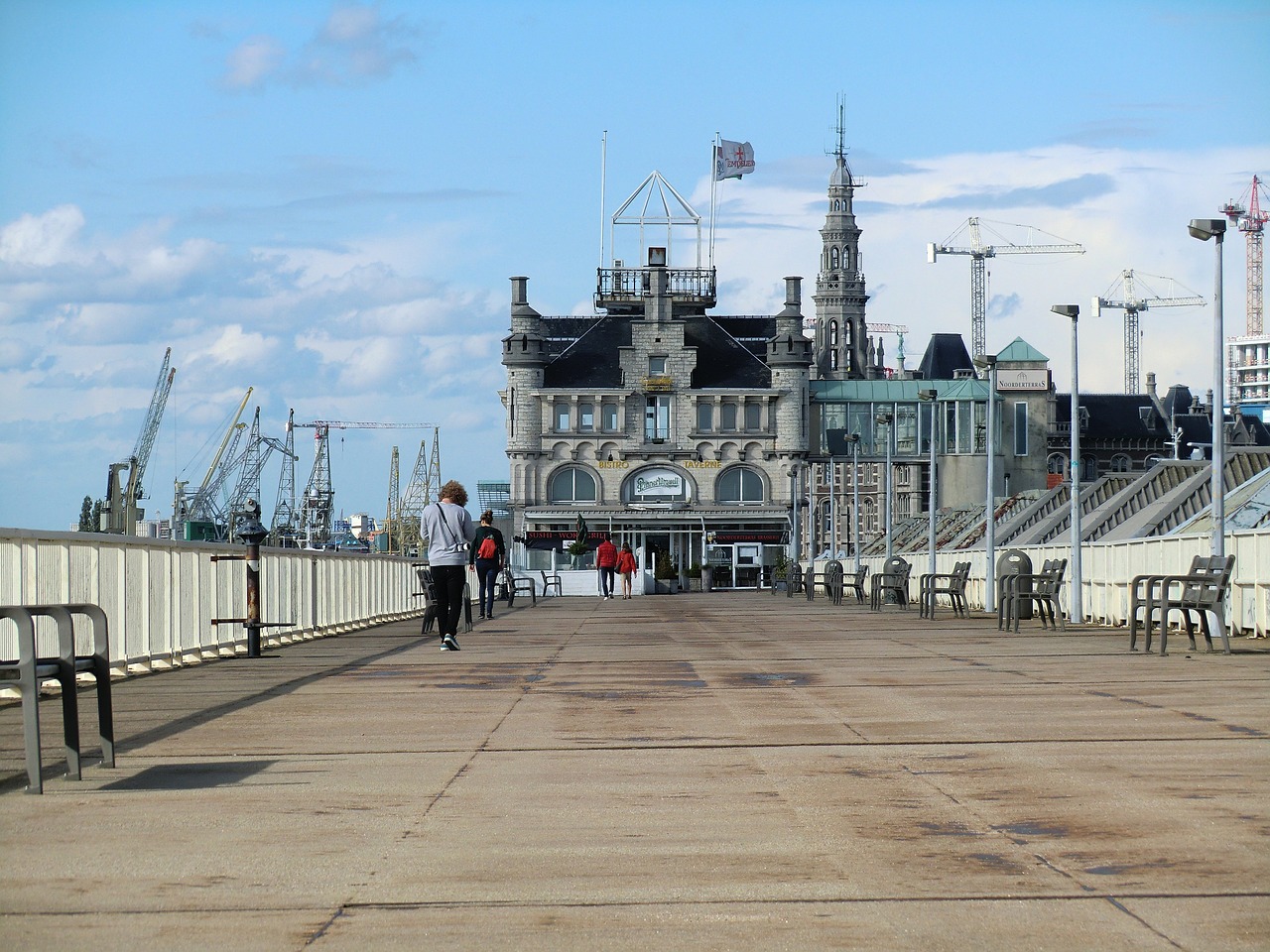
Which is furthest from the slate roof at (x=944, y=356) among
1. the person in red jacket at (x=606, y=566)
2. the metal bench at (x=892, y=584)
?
the metal bench at (x=892, y=584)

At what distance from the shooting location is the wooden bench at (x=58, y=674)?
755 cm

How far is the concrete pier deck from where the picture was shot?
524 cm

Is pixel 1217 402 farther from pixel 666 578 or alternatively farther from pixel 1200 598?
pixel 666 578

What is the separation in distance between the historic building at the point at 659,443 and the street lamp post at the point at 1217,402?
9624 cm

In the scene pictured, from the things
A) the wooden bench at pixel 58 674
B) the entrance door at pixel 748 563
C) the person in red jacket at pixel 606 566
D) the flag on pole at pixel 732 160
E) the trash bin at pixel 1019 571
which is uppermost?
the flag on pole at pixel 732 160

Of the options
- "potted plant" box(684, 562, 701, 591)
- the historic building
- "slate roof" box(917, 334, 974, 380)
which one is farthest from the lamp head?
"slate roof" box(917, 334, 974, 380)

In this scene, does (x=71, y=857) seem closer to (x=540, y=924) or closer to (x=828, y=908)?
(x=540, y=924)

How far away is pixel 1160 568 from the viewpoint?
964 inches

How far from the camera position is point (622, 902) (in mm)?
5523

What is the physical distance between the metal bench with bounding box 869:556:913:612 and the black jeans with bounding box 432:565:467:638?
16860 mm

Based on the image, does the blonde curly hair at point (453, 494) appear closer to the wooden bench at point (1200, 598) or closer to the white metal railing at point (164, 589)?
the white metal railing at point (164, 589)

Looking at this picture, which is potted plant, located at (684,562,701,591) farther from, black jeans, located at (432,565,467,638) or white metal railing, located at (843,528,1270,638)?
black jeans, located at (432,565,467,638)

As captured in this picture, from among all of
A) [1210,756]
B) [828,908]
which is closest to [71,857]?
[828,908]

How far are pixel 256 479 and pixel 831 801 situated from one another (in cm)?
18186
